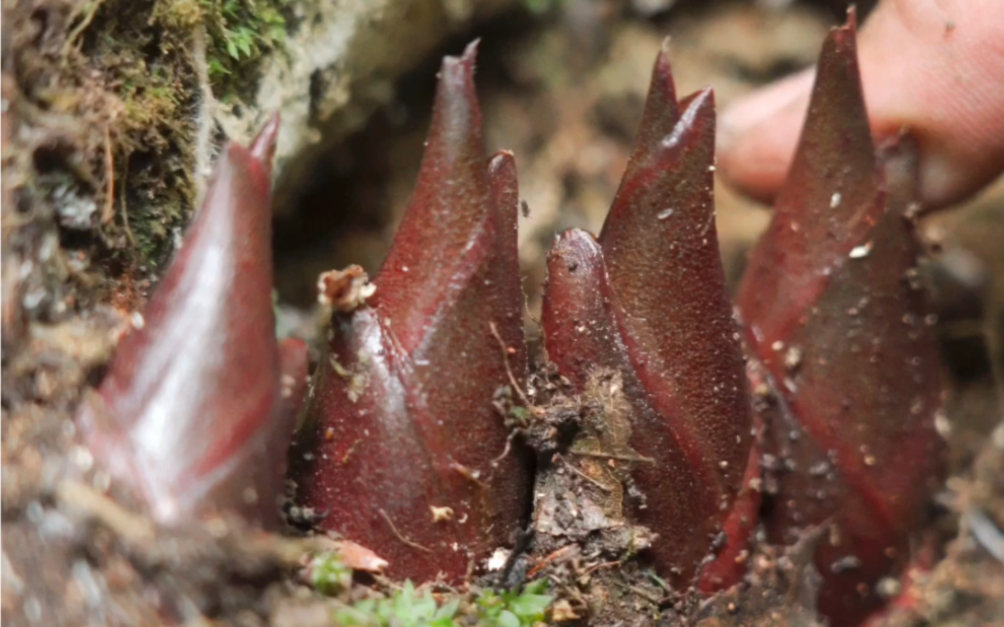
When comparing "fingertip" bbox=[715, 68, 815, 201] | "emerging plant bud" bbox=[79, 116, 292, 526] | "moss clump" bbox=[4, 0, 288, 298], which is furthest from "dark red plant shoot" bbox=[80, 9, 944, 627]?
"fingertip" bbox=[715, 68, 815, 201]

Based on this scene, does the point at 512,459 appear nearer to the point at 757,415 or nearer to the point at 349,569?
the point at 349,569

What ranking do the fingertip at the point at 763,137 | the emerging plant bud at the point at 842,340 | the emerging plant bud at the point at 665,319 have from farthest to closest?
1. the fingertip at the point at 763,137
2. the emerging plant bud at the point at 842,340
3. the emerging plant bud at the point at 665,319

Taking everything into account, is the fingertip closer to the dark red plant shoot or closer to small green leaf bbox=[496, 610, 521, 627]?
the dark red plant shoot

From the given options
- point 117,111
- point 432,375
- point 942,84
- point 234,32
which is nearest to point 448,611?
point 432,375

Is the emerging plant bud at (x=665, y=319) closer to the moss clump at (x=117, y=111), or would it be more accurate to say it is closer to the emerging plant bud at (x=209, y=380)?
the emerging plant bud at (x=209, y=380)

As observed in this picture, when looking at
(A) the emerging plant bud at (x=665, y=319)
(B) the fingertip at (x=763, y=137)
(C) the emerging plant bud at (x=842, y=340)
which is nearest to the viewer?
(A) the emerging plant bud at (x=665, y=319)

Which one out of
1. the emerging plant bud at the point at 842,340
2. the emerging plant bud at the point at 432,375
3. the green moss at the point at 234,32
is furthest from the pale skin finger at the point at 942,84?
the green moss at the point at 234,32

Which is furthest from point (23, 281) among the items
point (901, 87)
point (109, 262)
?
point (901, 87)

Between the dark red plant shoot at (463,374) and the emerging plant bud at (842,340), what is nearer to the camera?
the dark red plant shoot at (463,374)
